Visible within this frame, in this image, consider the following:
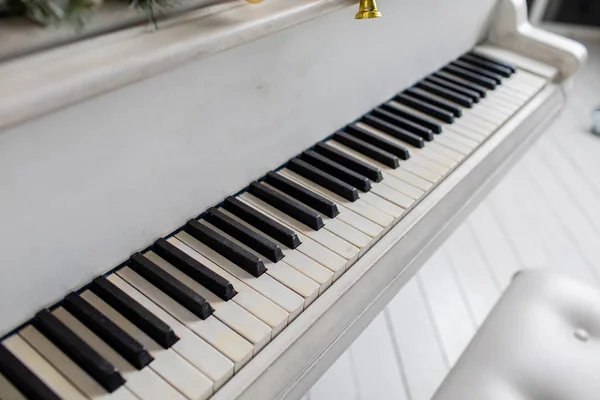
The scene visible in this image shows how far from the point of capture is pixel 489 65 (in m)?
1.83

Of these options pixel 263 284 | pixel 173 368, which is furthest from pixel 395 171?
pixel 173 368

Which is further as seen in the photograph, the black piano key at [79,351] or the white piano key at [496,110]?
the white piano key at [496,110]

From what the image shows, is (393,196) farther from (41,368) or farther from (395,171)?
(41,368)

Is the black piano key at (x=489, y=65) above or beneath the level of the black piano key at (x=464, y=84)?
beneath

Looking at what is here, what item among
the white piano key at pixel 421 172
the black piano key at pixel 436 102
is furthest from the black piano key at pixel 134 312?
the black piano key at pixel 436 102

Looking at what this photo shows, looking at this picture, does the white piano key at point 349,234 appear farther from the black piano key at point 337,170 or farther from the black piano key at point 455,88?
the black piano key at point 455,88

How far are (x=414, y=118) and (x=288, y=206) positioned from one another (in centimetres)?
57

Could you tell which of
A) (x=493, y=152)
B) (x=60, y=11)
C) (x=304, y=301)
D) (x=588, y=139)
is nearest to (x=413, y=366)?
(x=493, y=152)

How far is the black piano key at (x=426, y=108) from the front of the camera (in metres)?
1.47

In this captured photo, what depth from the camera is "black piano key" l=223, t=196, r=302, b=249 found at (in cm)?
98

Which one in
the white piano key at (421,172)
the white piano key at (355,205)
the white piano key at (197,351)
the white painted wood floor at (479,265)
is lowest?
the white painted wood floor at (479,265)

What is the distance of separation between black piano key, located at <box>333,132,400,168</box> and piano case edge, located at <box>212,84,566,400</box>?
120 mm

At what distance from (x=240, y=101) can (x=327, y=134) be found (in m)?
0.37

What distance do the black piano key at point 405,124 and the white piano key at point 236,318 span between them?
29.8 inches
